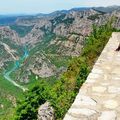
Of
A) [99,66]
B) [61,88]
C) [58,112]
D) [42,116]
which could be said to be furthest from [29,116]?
[99,66]

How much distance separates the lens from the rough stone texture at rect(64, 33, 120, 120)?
721 cm

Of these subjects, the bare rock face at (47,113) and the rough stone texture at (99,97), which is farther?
the bare rock face at (47,113)

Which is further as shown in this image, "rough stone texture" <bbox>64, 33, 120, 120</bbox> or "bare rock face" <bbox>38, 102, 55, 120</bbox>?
"bare rock face" <bbox>38, 102, 55, 120</bbox>

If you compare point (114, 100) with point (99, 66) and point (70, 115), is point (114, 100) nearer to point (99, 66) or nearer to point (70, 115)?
point (70, 115)

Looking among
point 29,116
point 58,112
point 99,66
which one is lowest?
point 29,116

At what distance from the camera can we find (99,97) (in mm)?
8180

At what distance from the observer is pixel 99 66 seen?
11.1 metres

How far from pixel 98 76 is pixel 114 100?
1.87 m

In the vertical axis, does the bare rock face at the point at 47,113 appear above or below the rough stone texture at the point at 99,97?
below

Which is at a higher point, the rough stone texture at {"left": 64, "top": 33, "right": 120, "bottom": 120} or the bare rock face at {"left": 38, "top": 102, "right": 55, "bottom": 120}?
the rough stone texture at {"left": 64, "top": 33, "right": 120, "bottom": 120}

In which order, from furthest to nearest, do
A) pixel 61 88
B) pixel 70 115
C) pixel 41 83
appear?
pixel 41 83
pixel 61 88
pixel 70 115

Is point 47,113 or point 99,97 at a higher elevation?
point 99,97

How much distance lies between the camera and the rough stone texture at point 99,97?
7215mm

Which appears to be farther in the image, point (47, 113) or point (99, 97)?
point (47, 113)
